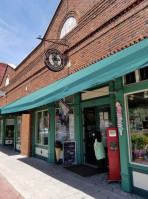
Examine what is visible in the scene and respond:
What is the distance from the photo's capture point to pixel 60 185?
4992 millimetres

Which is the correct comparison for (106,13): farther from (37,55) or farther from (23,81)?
(23,81)

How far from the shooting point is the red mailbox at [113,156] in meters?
4.92

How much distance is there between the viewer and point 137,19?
15.5 ft

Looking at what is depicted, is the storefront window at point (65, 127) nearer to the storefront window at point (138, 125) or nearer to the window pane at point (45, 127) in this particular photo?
the window pane at point (45, 127)

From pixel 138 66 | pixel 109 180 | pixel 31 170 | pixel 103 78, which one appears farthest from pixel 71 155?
pixel 138 66

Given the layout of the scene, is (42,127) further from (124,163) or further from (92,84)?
(92,84)

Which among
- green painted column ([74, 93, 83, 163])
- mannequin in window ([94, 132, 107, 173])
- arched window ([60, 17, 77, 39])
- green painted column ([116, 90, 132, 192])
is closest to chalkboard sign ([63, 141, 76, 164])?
green painted column ([74, 93, 83, 163])

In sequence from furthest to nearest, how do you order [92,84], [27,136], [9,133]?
1. [9,133]
2. [27,136]
3. [92,84]

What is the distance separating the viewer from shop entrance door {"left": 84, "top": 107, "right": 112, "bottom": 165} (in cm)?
630

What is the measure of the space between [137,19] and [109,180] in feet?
15.5

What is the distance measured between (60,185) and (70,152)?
7.02 ft

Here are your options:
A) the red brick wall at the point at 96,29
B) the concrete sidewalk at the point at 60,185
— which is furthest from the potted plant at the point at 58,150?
the red brick wall at the point at 96,29

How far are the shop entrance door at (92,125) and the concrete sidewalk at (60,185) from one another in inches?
46.9

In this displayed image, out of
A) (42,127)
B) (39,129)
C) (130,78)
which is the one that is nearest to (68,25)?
(130,78)
